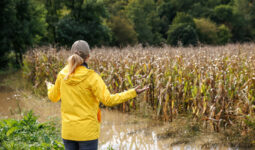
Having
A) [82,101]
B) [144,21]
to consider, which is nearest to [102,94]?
[82,101]

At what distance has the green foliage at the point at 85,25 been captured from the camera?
2341cm

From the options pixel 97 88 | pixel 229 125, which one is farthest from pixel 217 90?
pixel 97 88

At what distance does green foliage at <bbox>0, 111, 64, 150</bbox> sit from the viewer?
389cm

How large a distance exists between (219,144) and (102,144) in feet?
6.33

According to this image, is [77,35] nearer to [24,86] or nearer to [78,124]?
[24,86]

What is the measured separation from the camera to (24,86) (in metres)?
10.1

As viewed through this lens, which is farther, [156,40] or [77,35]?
[156,40]

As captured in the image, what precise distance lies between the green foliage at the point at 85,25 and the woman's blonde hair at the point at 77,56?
69.8ft

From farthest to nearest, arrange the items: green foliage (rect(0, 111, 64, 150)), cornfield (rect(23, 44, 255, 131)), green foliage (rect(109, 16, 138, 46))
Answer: green foliage (rect(109, 16, 138, 46)) < cornfield (rect(23, 44, 255, 131)) < green foliage (rect(0, 111, 64, 150))

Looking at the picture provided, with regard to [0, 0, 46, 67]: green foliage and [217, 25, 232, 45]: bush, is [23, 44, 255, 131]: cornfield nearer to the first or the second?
[0, 0, 46, 67]: green foliage

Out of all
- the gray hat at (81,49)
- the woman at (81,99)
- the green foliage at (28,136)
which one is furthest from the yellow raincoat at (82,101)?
the green foliage at (28,136)

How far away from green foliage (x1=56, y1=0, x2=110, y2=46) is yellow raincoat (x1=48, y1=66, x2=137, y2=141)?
841 inches

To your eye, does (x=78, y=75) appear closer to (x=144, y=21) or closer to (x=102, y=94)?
(x=102, y=94)

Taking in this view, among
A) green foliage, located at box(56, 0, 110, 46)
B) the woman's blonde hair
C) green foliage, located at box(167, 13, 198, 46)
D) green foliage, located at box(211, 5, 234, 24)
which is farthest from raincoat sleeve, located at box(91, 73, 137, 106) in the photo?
green foliage, located at box(211, 5, 234, 24)
